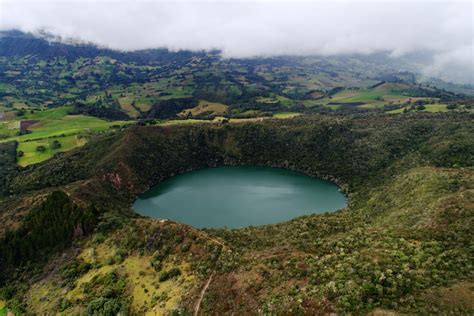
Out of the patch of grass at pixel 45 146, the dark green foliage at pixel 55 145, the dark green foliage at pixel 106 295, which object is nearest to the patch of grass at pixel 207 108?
the patch of grass at pixel 45 146

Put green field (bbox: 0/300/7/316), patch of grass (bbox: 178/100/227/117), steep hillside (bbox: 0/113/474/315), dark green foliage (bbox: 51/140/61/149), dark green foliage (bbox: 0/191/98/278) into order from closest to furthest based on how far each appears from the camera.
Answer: steep hillside (bbox: 0/113/474/315)
green field (bbox: 0/300/7/316)
dark green foliage (bbox: 0/191/98/278)
dark green foliage (bbox: 51/140/61/149)
patch of grass (bbox: 178/100/227/117)

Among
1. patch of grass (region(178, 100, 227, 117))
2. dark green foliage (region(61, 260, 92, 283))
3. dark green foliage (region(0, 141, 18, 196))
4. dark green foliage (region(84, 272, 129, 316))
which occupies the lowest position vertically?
dark green foliage (region(61, 260, 92, 283))

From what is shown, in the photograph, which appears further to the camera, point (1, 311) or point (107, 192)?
point (107, 192)

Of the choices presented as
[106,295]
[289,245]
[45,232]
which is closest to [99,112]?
[45,232]

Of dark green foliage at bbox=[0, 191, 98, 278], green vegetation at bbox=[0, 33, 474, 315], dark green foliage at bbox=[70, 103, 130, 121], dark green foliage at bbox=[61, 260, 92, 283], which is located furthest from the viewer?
dark green foliage at bbox=[70, 103, 130, 121]

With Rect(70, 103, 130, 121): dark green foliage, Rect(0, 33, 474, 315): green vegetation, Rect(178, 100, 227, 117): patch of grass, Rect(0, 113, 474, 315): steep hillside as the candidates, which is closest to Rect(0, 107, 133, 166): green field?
Rect(0, 33, 474, 315): green vegetation

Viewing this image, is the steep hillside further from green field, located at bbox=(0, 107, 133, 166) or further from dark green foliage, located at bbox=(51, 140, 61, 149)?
dark green foliage, located at bbox=(51, 140, 61, 149)

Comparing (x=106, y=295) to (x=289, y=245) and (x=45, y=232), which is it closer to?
(x=45, y=232)

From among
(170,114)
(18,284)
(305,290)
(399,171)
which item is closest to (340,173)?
(399,171)

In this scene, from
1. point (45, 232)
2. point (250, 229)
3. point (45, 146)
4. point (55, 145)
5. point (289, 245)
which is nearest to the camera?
point (289, 245)

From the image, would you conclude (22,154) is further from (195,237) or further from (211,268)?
(211,268)

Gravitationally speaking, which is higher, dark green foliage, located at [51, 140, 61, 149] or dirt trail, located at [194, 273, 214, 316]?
dark green foliage, located at [51, 140, 61, 149]
